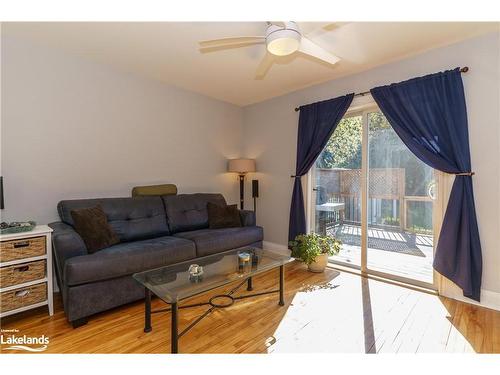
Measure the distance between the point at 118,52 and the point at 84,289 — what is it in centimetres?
234

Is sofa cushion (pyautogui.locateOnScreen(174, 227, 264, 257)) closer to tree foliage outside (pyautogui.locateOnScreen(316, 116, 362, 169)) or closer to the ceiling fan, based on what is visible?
tree foliage outside (pyautogui.locateOnScreen(316, 116, 362, 169))

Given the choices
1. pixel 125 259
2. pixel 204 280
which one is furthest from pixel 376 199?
pixel 125 259

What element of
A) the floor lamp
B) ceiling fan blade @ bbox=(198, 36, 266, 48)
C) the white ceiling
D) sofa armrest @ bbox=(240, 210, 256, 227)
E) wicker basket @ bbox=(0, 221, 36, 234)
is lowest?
sofa armrest @ bbox=(240, 210, 256, 227)

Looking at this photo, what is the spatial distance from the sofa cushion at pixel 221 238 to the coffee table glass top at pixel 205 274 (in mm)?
354

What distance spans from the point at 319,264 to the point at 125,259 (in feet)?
7.17

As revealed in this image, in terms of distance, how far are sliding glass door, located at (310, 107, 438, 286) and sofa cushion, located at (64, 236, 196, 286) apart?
6.53ft

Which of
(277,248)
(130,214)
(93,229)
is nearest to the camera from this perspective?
(93,229)

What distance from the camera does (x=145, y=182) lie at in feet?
11.1

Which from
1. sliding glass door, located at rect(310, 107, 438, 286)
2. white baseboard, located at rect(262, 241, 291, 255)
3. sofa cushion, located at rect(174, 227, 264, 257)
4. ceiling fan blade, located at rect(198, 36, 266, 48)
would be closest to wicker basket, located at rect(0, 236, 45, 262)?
sofa cushion, located at rect(174, 227, 264, 257)

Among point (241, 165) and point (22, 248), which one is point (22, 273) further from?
point (241, 165)

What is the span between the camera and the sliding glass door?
9.02ft

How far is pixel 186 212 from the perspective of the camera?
328 cm

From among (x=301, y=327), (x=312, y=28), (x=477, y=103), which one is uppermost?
(x=312, y=28)

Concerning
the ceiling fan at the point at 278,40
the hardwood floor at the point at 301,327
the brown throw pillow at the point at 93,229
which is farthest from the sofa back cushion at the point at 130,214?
the ceiling fan at the point at 278,40
